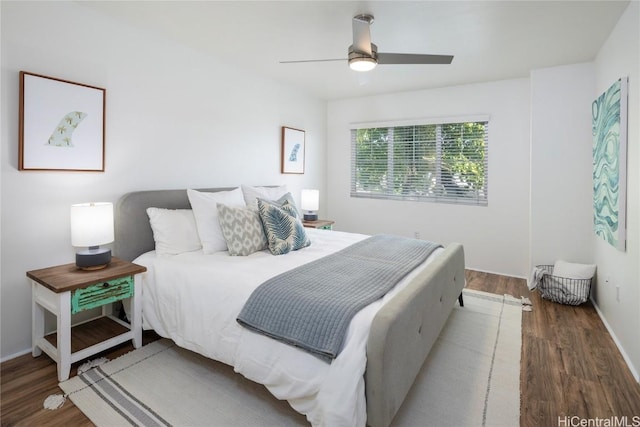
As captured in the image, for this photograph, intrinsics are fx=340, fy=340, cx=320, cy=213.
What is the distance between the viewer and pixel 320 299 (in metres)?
1.77

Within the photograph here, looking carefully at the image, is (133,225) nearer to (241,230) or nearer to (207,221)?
(207,221)

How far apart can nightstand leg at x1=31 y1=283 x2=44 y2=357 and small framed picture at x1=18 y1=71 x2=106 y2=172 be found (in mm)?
855

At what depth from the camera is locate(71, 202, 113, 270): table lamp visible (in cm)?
221

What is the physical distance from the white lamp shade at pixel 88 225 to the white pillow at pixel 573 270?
4156 millimetres

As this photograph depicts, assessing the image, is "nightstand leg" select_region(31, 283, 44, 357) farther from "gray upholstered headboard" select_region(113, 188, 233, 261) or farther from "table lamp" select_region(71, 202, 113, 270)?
"gray upholstered headboard" select_region(113, 188, 233, 261)

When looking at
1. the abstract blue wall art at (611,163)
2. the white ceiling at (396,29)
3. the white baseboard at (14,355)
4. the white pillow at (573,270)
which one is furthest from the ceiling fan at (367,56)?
the white baseboard at (14,355)

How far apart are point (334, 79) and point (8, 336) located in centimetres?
388

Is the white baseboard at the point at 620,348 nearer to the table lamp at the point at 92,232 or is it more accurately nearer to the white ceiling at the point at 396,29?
the white ceiling at the point at 396,29

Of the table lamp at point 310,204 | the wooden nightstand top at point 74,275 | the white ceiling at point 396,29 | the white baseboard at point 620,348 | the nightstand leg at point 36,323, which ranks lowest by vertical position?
the white baseboard at point 620,348

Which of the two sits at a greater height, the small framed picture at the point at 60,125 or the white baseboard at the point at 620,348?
the small framed picture at the point at 60,125

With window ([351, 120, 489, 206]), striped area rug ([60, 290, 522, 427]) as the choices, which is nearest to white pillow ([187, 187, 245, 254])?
striped area rug ([60, 290, 522, 427])

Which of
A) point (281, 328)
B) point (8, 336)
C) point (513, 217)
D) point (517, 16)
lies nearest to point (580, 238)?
point (513, 217)

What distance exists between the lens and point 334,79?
4227mm

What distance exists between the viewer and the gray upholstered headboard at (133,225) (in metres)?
2.67
